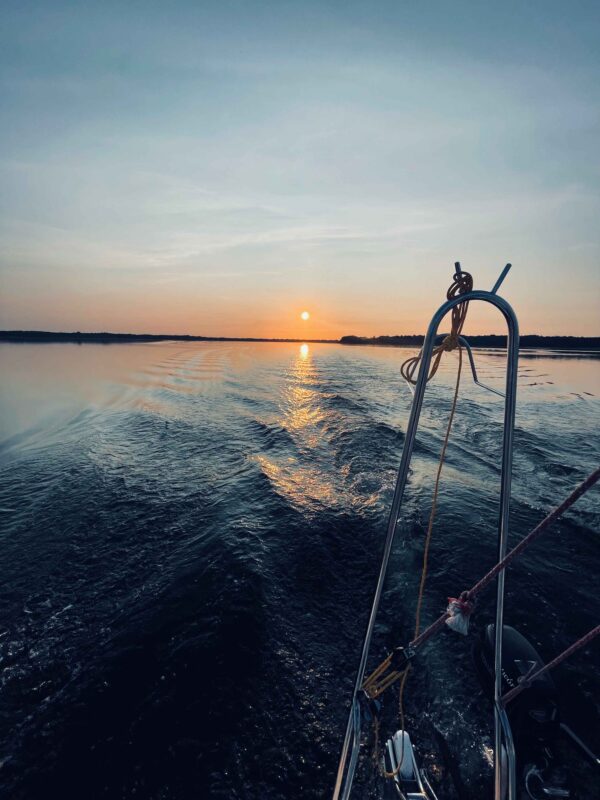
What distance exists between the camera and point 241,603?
7.12m

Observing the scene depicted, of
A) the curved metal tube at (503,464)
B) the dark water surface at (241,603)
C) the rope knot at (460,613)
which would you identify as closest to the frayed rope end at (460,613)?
the rope knot at (460,613)

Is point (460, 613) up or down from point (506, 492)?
down

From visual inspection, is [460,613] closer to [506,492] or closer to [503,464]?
[506,492]

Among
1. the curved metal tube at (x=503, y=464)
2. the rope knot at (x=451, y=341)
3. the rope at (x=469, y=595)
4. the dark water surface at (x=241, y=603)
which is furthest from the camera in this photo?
the dark water surface at (x=241, y=603)

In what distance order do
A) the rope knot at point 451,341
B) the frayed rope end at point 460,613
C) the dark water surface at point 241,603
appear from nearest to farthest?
1. the frayed rope end at point 460,613
2. the rope knot at point 451,341
3. the dark water surface at point 241,603

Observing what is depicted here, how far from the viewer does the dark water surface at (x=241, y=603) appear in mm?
4750

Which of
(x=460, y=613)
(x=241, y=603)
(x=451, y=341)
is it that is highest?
(x=451, y=341)

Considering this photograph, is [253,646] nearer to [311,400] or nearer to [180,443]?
[180,443]

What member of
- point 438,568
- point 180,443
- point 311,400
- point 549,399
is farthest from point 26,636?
point 549,399

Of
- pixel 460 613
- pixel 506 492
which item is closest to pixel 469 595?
pixel 460 613

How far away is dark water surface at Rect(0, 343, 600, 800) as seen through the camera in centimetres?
475

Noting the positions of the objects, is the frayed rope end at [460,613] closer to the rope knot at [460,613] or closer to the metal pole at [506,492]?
the rope knot at [460,613]

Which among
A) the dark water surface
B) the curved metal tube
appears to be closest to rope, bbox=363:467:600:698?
the curved metal tube

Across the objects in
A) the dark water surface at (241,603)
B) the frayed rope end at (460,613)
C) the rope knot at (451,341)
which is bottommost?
the dark water surface at (241,603)
